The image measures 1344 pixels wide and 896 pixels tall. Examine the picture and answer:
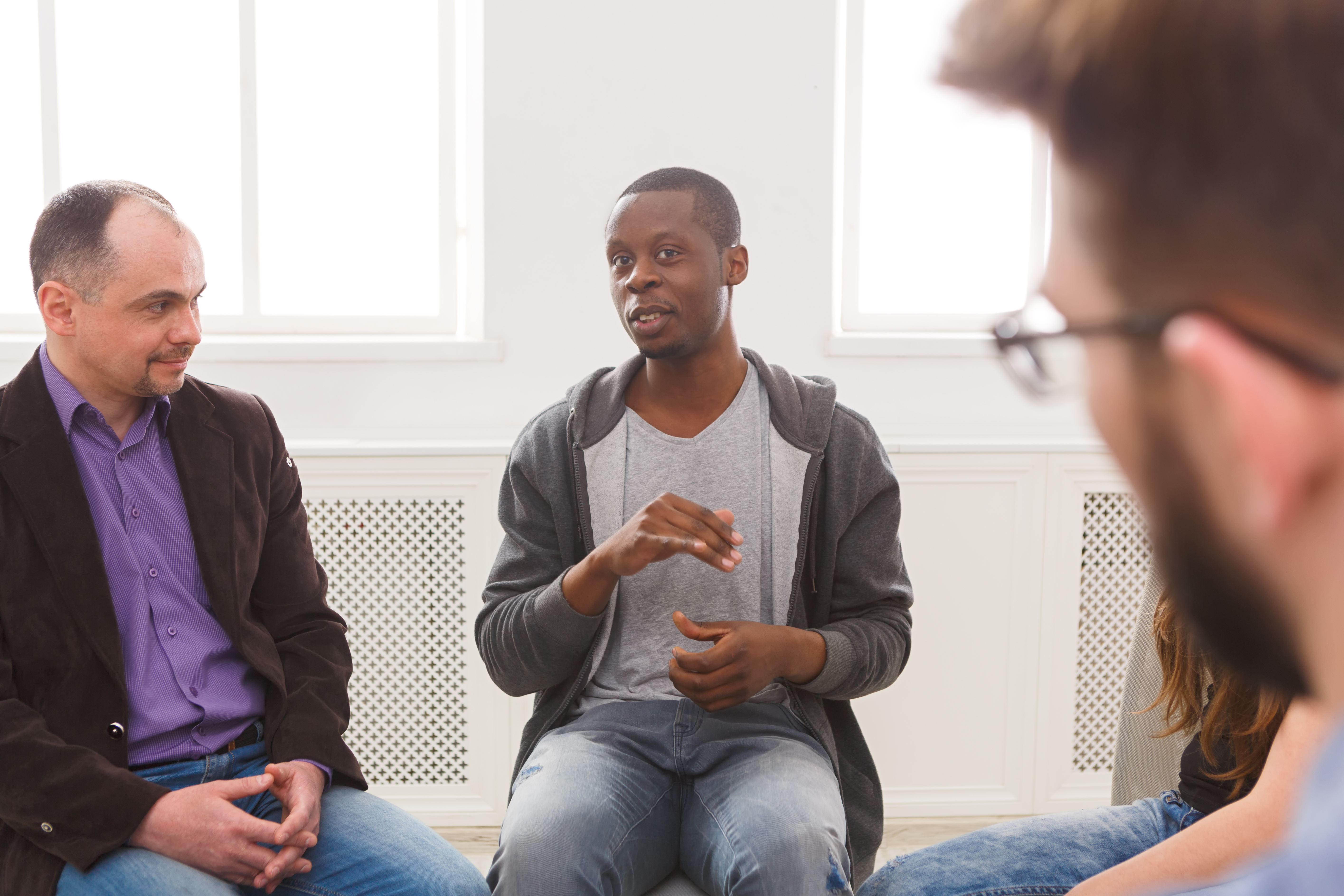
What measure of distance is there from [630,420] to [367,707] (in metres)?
1.09

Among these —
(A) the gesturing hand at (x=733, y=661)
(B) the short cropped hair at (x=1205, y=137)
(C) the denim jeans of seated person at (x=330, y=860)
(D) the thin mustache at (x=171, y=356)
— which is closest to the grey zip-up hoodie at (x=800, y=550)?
(A) the gesturing hand at (x=733, y=661)

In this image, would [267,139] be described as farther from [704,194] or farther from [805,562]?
[805,562]

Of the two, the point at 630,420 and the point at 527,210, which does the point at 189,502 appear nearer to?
the point at 630,420

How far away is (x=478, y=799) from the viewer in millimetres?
2324

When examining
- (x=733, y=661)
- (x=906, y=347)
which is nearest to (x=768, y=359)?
(x=906, y=347)

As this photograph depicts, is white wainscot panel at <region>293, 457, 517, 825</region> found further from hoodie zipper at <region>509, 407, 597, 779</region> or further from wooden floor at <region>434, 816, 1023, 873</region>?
hoodie zipper at <region>509, 407, 597, 779</region>

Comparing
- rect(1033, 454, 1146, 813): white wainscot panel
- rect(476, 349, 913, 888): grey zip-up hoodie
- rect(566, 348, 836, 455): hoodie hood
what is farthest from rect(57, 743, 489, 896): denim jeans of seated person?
rect(1033, 454, 1146, 813): white wainscot panel

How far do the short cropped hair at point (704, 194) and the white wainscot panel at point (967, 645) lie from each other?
825 millimetres

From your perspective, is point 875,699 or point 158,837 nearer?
point 158,837

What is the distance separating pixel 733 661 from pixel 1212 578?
3.22 ft

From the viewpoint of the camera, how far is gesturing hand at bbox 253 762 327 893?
A: 1.29m

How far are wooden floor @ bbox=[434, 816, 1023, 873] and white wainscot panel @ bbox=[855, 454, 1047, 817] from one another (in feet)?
0.22

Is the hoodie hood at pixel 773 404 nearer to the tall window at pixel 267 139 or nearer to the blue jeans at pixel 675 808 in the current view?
the blue jeans at pixel 675 808

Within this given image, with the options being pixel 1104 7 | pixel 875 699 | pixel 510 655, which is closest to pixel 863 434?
pixel 510 655
